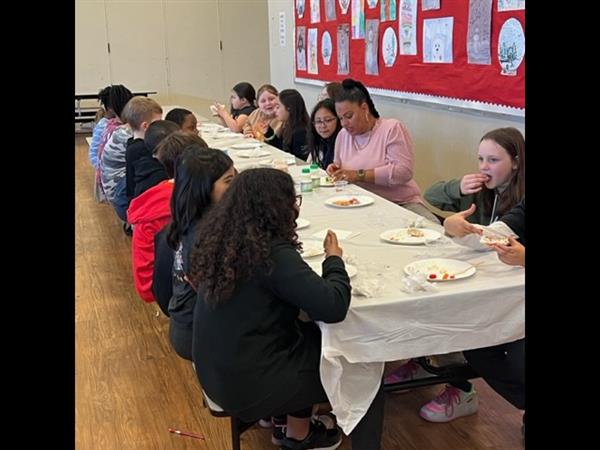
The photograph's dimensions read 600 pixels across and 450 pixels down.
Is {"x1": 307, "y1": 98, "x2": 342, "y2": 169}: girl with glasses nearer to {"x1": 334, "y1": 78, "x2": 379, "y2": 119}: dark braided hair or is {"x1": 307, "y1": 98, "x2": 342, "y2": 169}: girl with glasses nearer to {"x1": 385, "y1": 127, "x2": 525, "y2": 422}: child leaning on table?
{"x1": 334, "y1": 78, "x2": 379, "y2": 119}: dark braided hair

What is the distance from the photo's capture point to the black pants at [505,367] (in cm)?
202

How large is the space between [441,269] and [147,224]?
4.35 ft

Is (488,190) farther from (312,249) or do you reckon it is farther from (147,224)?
(147,224)

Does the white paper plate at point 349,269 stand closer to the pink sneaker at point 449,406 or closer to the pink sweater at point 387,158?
the pink sneaker at point 449,406

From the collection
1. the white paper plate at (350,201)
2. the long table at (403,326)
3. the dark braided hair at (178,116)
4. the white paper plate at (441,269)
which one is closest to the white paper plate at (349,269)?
the long table at (403,326)

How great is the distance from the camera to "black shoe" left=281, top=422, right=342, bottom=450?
2268 millimetres

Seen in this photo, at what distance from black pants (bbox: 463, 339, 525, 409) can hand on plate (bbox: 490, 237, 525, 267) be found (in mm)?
245

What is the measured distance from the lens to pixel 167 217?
2799 mm

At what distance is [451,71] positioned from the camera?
444 centimetres

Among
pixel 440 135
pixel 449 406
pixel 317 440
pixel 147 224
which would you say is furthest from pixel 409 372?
pixel 440 135

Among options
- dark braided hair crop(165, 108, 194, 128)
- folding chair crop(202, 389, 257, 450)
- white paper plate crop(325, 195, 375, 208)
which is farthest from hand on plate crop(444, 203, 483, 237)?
dark braided hair crop(165, 108, 194, 128)
